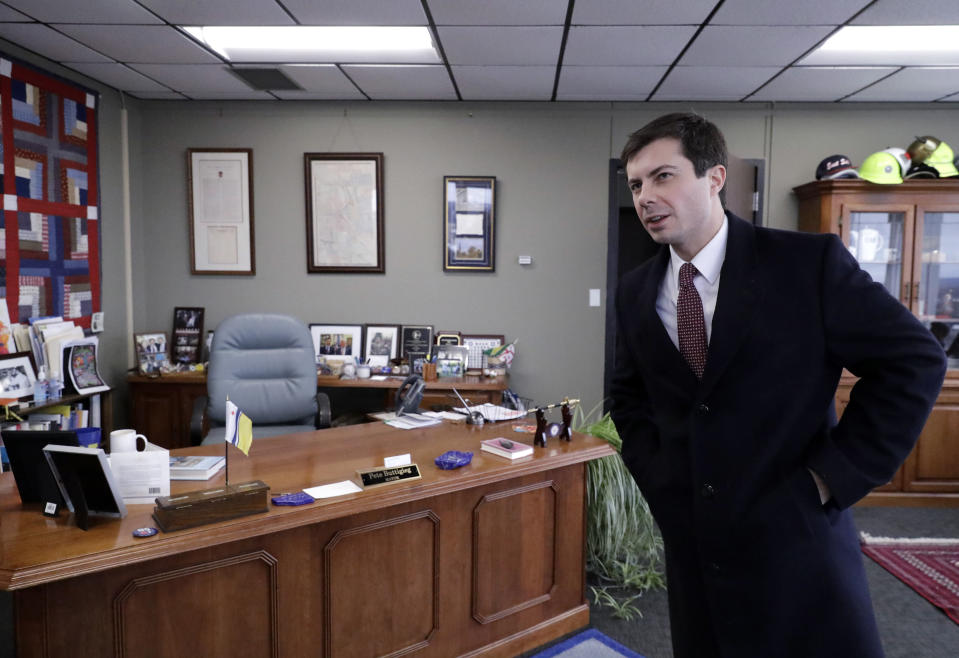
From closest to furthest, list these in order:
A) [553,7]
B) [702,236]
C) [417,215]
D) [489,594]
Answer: [702,236], [489,594], [553,7], [417,215]

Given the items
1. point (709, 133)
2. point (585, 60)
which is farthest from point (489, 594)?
point (585, 60)

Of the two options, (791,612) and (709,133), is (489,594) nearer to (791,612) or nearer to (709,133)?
(791,612)

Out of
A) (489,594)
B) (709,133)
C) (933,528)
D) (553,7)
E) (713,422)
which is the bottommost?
(933,528)

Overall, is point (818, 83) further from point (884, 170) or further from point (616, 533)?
point (616, 533)

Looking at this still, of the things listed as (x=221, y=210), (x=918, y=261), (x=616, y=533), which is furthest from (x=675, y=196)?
(x=221, y=210)

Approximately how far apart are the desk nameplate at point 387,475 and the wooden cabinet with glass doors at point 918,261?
3262 millimetres

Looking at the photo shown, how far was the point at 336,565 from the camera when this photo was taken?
203 cm

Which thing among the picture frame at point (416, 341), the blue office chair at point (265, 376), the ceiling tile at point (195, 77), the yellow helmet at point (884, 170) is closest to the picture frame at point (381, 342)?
the picture frame at point (416, 341)

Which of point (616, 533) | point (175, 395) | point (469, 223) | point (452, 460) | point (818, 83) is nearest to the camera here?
point (452, 460)

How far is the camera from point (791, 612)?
1.28 m

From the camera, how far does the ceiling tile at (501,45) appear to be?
3311 mm

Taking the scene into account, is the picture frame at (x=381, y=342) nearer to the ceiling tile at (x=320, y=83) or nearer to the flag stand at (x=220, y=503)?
the ceiling tile at (x=320, y=83)

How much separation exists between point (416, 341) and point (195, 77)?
2290mm

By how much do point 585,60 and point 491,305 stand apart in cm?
187
